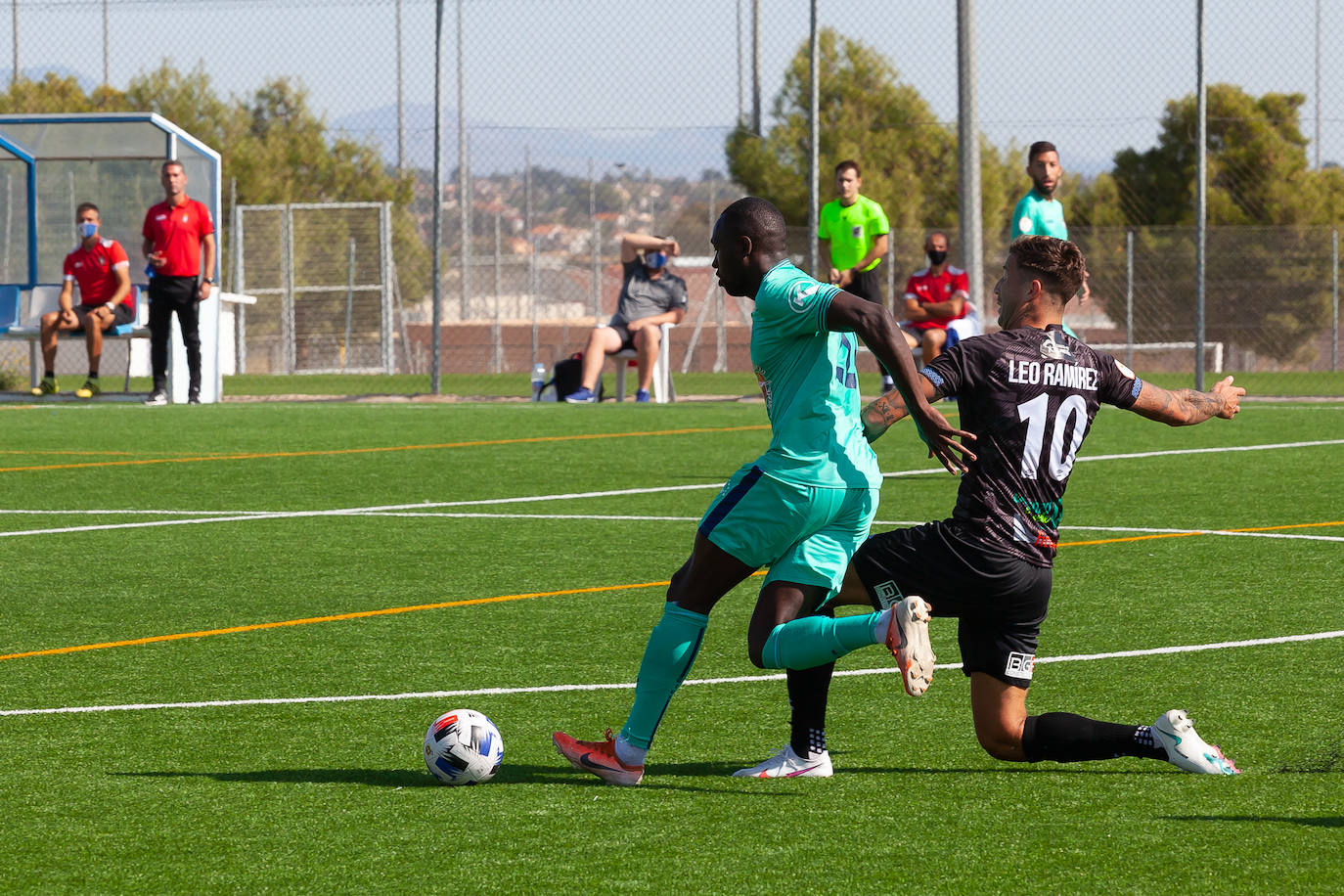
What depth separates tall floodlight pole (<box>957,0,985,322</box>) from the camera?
19.4 metres

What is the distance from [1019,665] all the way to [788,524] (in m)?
0.68

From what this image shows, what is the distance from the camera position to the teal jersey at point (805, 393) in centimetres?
425

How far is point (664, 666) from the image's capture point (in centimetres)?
429

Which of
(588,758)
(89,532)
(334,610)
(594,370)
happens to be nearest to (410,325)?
(594,370)

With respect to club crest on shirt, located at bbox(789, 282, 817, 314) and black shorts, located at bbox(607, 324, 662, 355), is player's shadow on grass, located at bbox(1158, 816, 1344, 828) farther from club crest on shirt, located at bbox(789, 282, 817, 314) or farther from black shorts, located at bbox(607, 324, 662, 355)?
black shorts, located at bbox(607, 324, 662, 355)

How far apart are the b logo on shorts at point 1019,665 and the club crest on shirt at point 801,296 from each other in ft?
3.26

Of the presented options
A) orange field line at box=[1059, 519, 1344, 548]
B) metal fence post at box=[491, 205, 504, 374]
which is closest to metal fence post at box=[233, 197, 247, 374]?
metal fence post at box=[491, 205, 504, 374]

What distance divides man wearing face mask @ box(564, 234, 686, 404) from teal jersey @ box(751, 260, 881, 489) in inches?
496

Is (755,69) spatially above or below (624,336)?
above

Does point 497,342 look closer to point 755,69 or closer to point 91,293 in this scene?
point 755,69

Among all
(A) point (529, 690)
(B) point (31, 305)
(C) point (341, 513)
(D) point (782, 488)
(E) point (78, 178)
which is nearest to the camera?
(D) point (782, 488)

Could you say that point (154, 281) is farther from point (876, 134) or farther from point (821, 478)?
point (876, 134)

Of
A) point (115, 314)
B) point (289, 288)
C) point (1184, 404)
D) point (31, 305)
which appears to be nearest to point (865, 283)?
point (115, 314)

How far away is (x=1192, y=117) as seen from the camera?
3269cm
